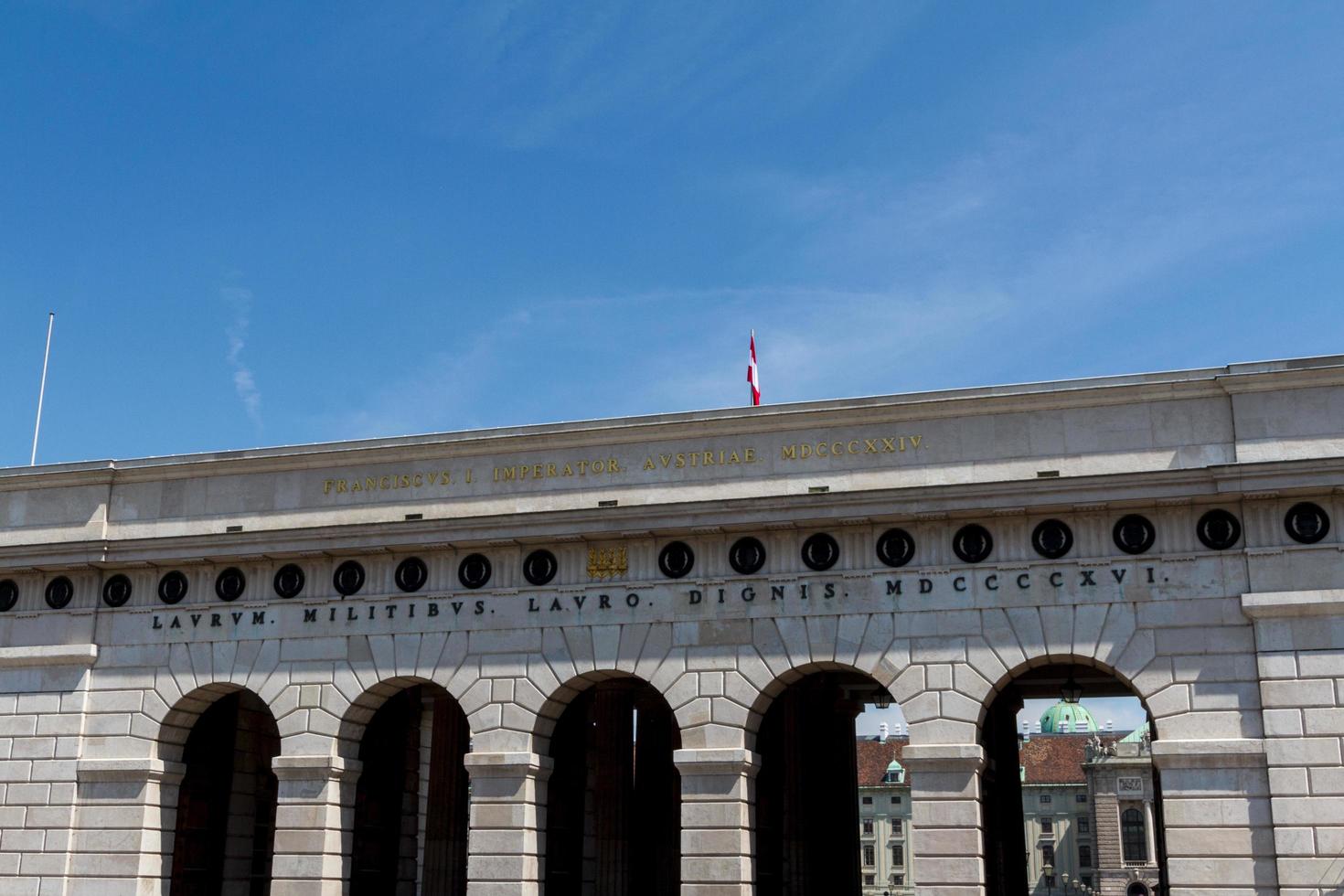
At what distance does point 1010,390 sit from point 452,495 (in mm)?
14603

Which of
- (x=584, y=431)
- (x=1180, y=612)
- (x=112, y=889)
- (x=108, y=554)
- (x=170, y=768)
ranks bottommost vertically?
(x=112, y=889)

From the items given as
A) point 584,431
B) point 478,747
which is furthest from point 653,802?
point 584,431

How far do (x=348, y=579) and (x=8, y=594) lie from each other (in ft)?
34.7

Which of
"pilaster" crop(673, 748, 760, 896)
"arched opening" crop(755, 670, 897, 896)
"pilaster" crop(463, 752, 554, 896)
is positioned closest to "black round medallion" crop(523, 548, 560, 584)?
"pilaster" crop(463, 752, 554, 896)

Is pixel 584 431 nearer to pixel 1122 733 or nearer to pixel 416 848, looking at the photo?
pixel 416 848

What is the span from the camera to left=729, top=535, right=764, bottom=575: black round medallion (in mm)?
36031

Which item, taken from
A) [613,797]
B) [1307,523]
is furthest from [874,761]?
[1307,523]

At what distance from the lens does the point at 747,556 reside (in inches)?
1423

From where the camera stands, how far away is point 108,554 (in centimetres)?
4059

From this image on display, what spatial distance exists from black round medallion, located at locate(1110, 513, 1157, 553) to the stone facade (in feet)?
0.50

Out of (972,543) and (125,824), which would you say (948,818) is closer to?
(972,543)

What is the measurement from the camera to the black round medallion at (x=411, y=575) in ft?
126

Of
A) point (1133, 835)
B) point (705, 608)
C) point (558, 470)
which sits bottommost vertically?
point (1133, 835)

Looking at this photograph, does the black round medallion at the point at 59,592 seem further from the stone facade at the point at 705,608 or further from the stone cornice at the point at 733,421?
the stone cornice at the point at 733,421
